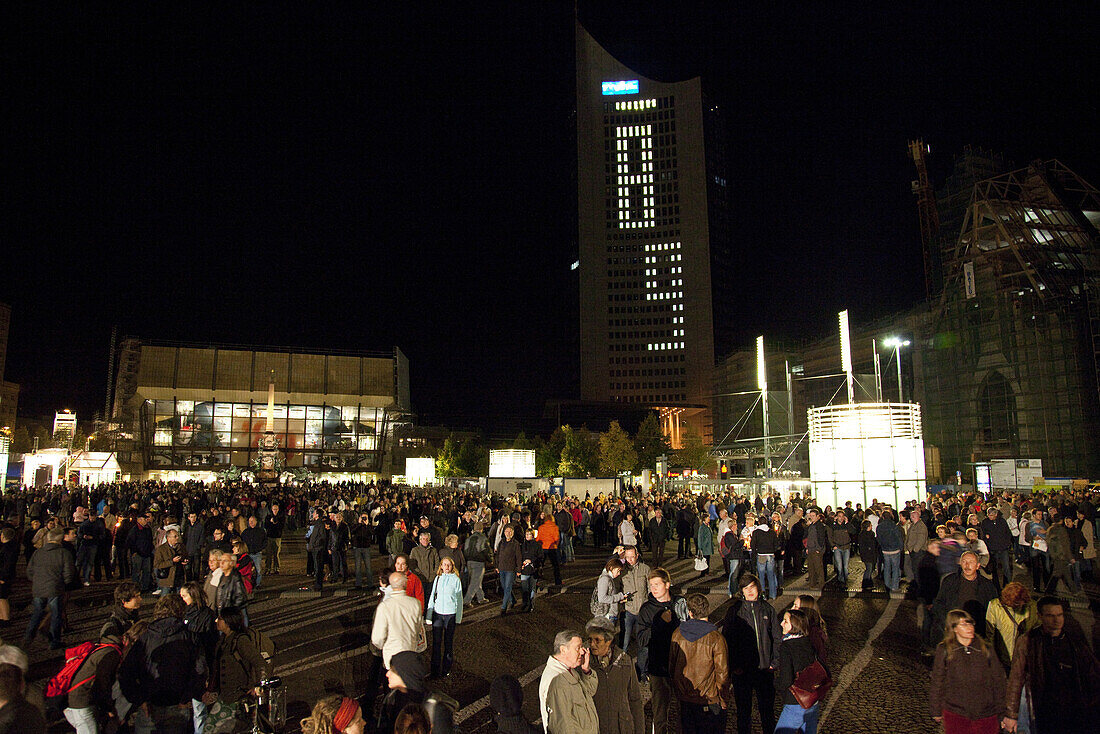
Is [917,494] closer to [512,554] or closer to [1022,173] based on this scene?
[512,554]

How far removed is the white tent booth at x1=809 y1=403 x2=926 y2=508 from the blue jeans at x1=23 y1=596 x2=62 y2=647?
18.2m

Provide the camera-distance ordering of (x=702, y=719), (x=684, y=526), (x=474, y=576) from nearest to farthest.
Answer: (x=702, y=719), (x=474, y=576), (x=684, y=526)

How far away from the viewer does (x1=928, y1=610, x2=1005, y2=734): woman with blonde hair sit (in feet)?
15.0

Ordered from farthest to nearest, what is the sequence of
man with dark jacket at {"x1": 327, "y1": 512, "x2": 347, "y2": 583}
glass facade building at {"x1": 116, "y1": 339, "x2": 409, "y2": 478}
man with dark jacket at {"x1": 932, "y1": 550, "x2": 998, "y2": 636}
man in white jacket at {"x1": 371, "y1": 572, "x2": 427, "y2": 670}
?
1. glass facade building at {"x1": 116, "y1": 339, "x2": 409, "y2": 478}
2. man with dark jacket at {"x1": 327, "y1": 512, "x2": 347, "y2": 583}
3. man with dark jacket at {"x1": 932, "y1": 550, "x2": 998, "y2": 636}
4. man in white jacket at {"x1": 371, "y1": 572, "x2": 427, "y2": 670}

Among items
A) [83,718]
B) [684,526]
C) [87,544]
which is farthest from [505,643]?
[684,526]

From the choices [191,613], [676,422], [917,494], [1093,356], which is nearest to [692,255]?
[676,422]

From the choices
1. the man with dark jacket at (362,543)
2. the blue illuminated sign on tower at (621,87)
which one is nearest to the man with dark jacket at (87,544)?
the man with dark jacket at (362,543)

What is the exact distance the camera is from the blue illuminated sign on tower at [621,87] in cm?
13712

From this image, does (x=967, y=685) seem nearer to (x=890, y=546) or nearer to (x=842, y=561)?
(x=890, y=546)

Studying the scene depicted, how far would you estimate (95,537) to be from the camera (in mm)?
13961

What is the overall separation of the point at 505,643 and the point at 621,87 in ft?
464

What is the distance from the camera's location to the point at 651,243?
427 ft

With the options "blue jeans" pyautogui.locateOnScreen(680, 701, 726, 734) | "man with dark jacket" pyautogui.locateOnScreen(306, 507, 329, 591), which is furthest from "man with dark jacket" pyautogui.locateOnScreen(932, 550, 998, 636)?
"man with dark jacket" pyautogui.locateOnScreen(306, 507, 329, 591)

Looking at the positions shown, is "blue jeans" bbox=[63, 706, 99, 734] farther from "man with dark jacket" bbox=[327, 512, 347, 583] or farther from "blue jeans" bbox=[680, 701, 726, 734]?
"man with dark jacket" bbox=[327, 512, 347, 583]
